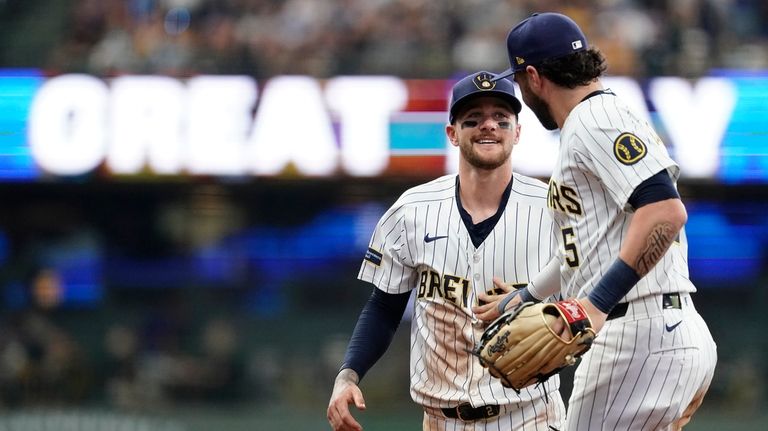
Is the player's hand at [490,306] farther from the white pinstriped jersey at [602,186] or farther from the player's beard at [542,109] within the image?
the player's beard at [542,109]

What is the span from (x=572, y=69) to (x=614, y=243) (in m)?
0.50

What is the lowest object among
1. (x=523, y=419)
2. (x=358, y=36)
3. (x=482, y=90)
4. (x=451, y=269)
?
(x=523, y=419)

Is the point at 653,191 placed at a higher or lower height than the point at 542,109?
lower

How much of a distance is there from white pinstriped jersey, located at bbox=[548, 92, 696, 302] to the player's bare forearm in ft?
0.30

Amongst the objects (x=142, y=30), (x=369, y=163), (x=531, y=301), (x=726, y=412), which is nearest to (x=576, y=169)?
(x=531, y=301)

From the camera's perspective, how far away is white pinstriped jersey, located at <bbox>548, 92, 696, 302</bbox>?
3287 mm

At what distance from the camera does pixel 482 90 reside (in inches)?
160

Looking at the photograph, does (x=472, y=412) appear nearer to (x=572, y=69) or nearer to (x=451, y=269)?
(x=451, y=269)

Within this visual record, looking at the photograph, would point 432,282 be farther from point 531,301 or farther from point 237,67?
point 237,67

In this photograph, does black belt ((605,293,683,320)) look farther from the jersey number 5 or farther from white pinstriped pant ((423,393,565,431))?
white pinstriped pant ((423,393,565,431))

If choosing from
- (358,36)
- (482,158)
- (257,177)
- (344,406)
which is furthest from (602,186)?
(358,36)

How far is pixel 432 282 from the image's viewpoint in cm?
412

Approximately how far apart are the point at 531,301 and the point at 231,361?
7.03 m

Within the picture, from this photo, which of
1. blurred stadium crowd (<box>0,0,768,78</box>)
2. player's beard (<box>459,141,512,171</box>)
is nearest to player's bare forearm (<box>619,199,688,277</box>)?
player's beard (<box>459,141,512,171</box>)
